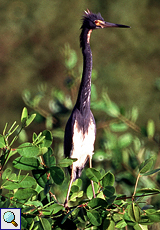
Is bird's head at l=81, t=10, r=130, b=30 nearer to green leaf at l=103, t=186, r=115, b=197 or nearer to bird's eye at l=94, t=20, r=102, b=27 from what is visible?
bird's eye at l=94, t=20, r=102, b=27

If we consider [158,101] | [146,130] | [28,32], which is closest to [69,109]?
[146,130]

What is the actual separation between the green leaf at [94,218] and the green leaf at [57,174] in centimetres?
8

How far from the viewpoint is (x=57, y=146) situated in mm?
1222

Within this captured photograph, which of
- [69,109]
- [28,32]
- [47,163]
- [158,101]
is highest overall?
[28,32]

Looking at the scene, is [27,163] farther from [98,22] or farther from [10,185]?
[98,22]

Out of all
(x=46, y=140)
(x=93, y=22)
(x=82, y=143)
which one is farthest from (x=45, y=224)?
(x=93, y=22)

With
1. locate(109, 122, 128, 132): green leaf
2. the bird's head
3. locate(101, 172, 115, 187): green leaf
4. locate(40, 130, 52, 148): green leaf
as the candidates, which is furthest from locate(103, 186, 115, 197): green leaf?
the bird's head

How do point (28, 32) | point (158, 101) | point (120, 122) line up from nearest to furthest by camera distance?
point (120, 122) < point (158, 101) < point (28, 32)

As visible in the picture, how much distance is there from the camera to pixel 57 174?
22.4 inches

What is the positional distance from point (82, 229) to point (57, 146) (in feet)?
1.98

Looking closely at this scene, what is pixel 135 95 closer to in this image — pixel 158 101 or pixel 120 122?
pixel 158 101

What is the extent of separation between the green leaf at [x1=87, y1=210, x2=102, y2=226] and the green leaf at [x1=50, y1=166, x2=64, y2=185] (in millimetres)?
77

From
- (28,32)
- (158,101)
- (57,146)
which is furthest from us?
(28,32)

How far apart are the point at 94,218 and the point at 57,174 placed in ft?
0.32
